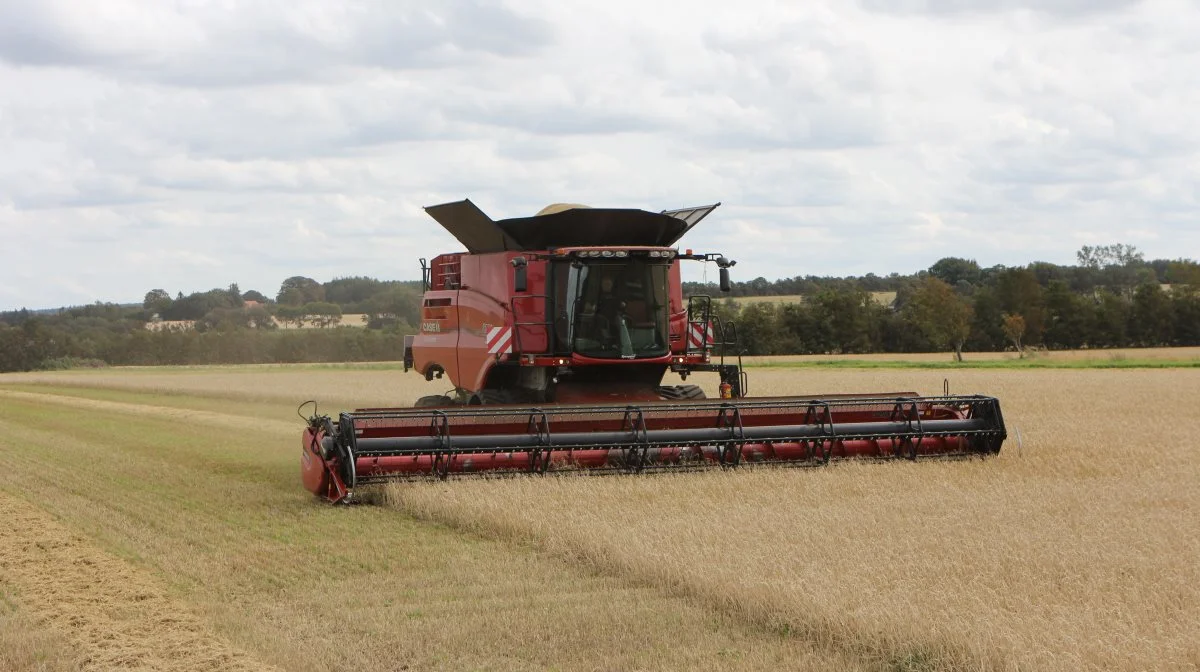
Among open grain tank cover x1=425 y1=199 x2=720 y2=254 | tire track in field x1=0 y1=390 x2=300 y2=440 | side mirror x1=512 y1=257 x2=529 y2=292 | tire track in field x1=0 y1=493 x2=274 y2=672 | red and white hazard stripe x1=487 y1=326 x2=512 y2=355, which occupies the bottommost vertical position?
tire track in field x1=0 y1=493 x2=274 y2=672

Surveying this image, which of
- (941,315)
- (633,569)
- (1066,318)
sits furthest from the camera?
(1066,318)

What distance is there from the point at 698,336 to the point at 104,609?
7092 mm

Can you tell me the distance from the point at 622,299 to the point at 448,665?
22.1 ft

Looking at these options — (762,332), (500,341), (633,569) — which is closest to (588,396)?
(500,341)

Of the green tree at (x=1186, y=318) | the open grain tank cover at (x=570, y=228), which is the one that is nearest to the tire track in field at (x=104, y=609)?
the open grain tank cover at (x=570, y=228)

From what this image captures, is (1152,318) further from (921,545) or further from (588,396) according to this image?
(921,545)

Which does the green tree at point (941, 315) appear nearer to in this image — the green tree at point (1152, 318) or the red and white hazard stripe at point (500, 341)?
the green tree at point (1152, 318)

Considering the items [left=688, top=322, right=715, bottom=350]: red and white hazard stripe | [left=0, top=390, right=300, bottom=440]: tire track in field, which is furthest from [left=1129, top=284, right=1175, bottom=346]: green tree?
[left=688, top=322, right=715, bottom=350]: red and white hazard stripe

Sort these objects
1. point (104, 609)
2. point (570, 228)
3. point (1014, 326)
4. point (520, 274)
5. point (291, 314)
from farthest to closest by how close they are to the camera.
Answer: point (291, 314), point (1014, 326), point (570, 228), point (520, 274), point (104, 609)

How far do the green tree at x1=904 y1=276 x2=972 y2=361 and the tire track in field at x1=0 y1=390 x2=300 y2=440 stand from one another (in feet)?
107

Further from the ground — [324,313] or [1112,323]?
[324,313]

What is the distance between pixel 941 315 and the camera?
49.0m

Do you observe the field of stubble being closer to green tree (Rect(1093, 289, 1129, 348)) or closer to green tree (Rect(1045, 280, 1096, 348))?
green tree (Rect(1093, 289, 1129, 348))

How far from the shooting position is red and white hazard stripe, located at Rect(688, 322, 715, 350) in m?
12.1
